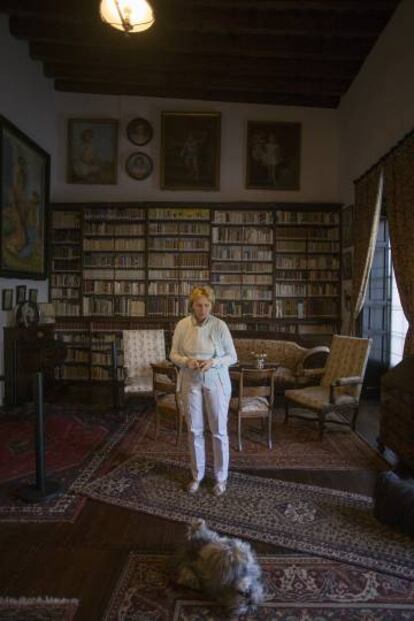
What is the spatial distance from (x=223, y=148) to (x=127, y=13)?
4529 millimetres

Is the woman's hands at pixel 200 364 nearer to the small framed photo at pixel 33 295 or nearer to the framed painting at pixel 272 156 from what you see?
the small framed photo at pixel 33 295

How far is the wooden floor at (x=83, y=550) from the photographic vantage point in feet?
7.08

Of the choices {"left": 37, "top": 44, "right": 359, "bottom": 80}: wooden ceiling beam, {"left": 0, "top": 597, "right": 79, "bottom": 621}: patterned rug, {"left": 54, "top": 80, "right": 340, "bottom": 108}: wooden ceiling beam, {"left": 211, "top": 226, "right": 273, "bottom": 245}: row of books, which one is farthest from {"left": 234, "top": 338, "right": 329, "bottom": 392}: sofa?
{"left": 54, "top": 80, "right": 340, "bottom": 108}: wooden ceiling beam

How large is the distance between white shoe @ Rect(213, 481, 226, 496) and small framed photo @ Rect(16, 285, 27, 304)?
424cm

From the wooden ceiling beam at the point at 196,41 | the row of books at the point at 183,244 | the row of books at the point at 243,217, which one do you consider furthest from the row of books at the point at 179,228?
the wooden ceiling beam at the point at 196,41

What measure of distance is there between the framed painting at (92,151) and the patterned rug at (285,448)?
4809mm

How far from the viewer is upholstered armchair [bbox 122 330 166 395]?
18.4ft

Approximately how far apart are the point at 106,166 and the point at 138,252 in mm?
1709

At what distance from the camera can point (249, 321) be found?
745cm

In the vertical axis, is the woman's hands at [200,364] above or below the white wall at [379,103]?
below

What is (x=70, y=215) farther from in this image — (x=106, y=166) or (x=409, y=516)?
(x=409, y=516)

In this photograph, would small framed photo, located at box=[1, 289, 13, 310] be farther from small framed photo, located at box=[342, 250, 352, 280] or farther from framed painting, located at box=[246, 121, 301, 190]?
small framed photo, located at box=[342, 250, 352, 280]

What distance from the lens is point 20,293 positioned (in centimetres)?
621

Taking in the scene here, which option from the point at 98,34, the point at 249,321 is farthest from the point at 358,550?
the point at 98,34
